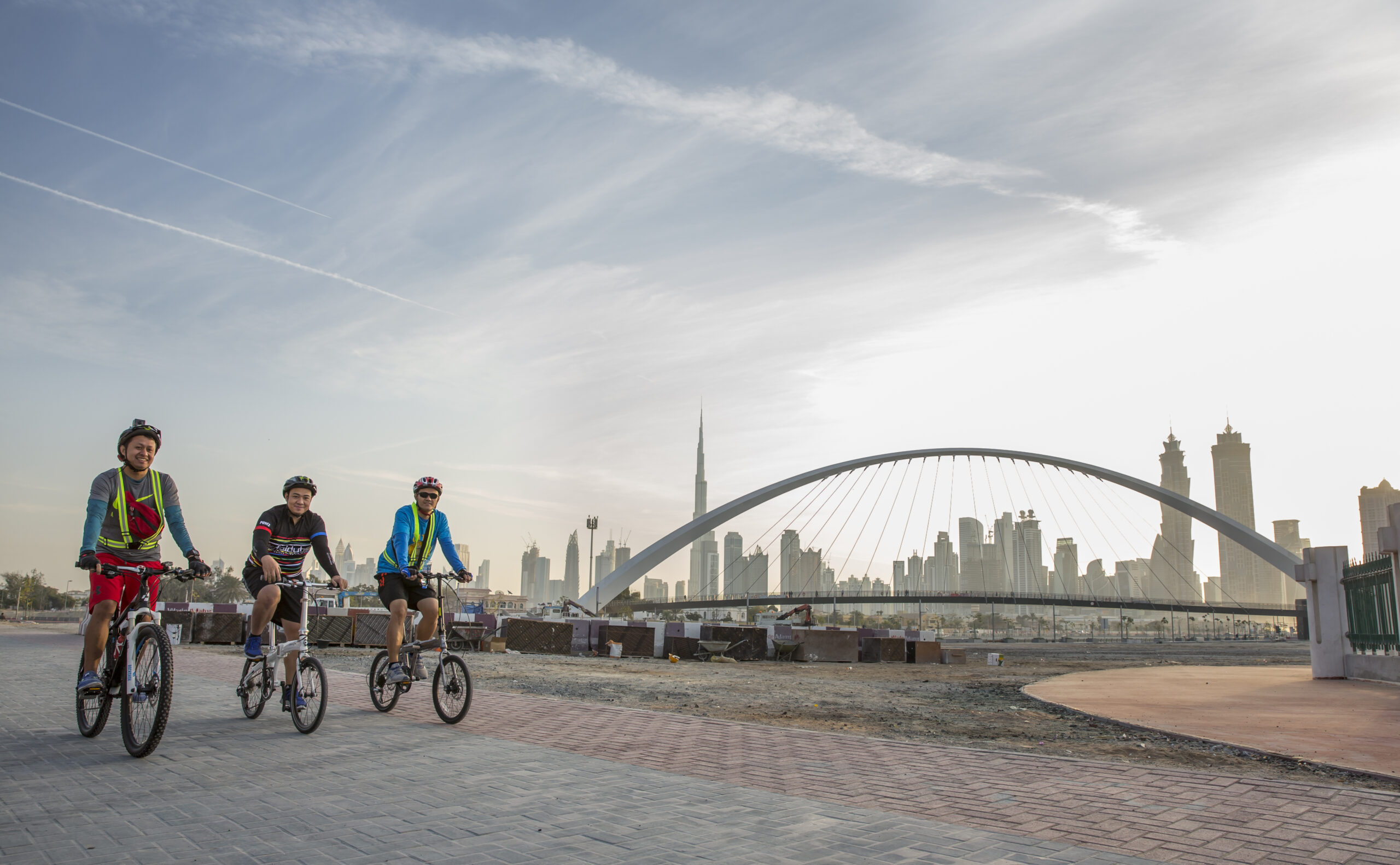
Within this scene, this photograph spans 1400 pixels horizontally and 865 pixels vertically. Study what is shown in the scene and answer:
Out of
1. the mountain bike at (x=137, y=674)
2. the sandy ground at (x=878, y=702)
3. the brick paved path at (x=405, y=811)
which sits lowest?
the sandy ground at (x=878, y=702)

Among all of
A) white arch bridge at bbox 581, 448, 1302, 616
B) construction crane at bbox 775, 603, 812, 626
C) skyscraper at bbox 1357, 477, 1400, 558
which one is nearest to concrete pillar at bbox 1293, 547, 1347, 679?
construction crane at bbox 775, 603, 812, 626

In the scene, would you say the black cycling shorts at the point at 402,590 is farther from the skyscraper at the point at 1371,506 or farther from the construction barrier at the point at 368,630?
the skyscraper at the point at 1371,506

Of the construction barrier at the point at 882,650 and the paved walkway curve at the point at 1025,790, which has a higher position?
the paved walkway curve at the point at 1025,790

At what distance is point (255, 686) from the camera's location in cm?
694

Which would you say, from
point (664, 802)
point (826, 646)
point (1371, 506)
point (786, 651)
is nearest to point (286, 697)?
point (664, 802)

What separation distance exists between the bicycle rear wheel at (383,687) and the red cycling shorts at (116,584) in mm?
2331

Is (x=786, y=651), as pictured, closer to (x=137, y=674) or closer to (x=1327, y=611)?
(x=1327, y=611)

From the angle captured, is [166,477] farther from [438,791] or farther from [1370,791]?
[1370,791]

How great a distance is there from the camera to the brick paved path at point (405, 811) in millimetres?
3555

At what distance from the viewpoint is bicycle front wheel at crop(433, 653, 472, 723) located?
714 cm

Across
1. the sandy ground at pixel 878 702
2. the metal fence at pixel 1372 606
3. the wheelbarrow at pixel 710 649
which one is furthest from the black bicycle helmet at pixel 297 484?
the wheelbarrow at pixel 710 649

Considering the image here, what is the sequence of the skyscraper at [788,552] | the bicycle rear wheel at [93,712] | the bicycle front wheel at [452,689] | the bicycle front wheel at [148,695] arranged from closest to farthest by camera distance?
the bicycle front wheel at [148,695] < the bicycle rear wheel at [93,712] < the bicycle front wheel at [452,689] < the skyscraper at [788,552]

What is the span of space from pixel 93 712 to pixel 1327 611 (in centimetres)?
2008

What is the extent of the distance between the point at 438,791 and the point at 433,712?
3507 millimetres
